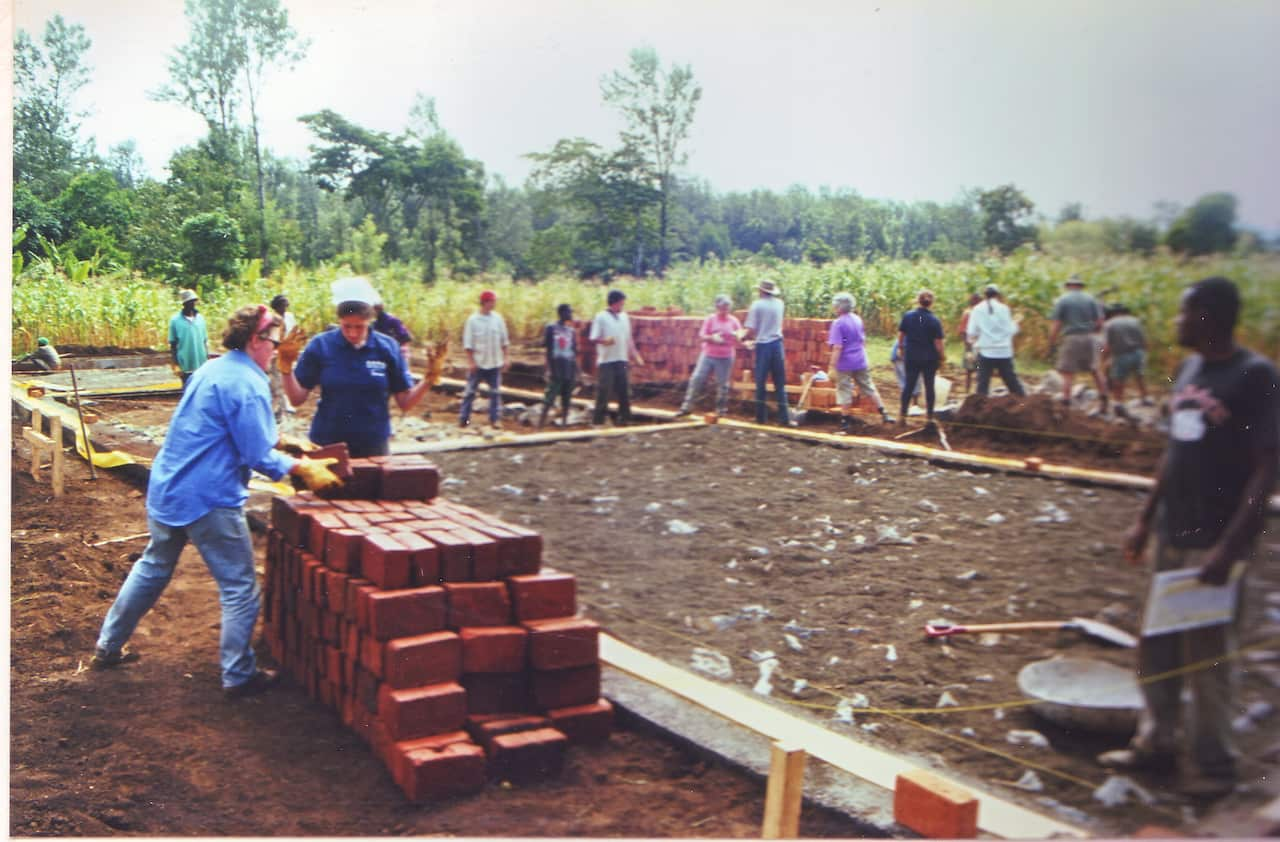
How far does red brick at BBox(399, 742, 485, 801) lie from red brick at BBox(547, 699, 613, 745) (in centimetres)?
28

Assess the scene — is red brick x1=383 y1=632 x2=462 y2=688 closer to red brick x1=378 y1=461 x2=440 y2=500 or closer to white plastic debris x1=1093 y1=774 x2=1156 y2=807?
red brick x1=378 y1=461 x2=440 y2=500

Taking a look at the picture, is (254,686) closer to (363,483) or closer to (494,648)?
(363,483)

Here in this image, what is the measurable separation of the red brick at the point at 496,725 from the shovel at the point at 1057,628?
1230mm

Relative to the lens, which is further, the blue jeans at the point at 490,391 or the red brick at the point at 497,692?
the blue jeans at the point at 490,391

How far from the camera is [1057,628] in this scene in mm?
1804

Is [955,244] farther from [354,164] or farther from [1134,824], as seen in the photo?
[354,164]

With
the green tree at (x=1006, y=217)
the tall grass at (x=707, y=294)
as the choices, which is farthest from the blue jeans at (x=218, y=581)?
the green tree at (x=1006, y=217)

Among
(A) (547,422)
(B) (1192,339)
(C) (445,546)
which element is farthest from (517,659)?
(B) (1192,339)

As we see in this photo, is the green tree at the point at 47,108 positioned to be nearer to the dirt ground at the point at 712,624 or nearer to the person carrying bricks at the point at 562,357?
the dirt ground at the point at 712,624

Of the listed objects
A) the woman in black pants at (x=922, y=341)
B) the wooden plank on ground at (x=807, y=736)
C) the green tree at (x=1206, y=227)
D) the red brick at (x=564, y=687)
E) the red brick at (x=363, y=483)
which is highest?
the green tree at (x=1206, y=227)

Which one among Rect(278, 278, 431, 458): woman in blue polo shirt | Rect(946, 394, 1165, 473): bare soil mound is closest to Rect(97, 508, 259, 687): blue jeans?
Result: Rect(278, 278, 431, 458): woman in blue polo shirt

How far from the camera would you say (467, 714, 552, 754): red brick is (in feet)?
8.78

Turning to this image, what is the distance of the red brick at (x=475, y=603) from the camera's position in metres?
2.71

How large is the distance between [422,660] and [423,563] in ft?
0.86
